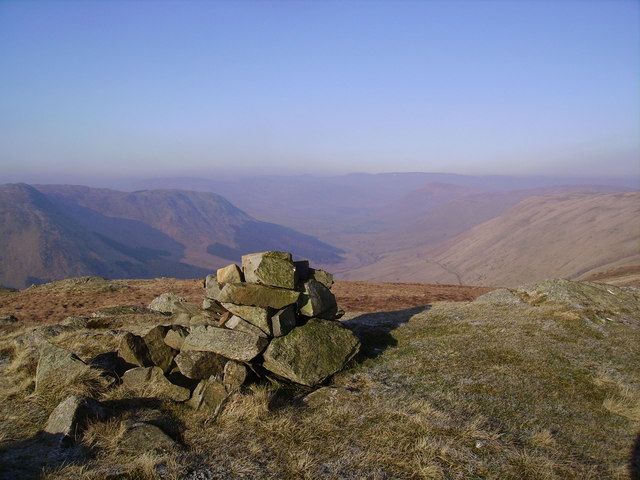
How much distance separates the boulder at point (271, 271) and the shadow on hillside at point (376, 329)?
4014mm

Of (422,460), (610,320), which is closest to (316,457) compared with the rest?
(422,460)

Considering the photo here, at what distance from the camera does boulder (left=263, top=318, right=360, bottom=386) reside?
42.9 feet

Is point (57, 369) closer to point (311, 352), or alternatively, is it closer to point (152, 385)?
point (152, 385)

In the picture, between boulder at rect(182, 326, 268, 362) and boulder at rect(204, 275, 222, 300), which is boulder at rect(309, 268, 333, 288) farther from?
boulder at rect(182, 326, 268, 362)

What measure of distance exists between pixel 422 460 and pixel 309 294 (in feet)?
22.3

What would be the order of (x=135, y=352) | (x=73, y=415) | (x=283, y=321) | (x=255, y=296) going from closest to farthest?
1. (x=73, y=415)
2. (x=135, y=352)
3. (x=283, y=321)
4. (x=255, y=296)

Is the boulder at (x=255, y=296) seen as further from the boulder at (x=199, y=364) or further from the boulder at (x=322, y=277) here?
the boulder at (x=322, y=277)

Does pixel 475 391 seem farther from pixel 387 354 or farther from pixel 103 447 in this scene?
pixel 103 447

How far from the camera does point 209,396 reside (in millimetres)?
11906

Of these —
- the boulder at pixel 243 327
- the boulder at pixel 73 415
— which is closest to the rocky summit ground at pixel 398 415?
the boulder at pixel 73 415

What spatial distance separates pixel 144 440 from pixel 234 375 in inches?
127

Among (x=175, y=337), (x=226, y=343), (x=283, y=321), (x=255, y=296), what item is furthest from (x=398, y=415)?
(x=175, y=337)

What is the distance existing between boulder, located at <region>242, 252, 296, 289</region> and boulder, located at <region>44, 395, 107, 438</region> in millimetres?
6134

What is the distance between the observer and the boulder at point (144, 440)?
962 centimetres
